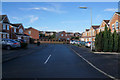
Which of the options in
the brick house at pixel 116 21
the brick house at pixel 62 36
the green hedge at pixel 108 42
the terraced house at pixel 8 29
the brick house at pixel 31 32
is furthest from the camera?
the brick house at pixel 62 36

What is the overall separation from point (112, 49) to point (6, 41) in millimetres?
17035

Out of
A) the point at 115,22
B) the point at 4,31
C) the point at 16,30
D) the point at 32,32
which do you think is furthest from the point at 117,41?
the point at 32,32

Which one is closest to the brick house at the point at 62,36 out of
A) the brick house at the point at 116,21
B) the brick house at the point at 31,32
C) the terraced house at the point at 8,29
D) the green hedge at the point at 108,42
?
the brick house at the point at 31,32

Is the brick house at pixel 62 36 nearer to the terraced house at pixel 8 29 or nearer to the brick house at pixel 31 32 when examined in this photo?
the brick house at pixel 31 32

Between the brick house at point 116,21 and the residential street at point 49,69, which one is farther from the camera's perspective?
the brick house at point 116,21

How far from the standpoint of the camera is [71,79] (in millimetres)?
5625

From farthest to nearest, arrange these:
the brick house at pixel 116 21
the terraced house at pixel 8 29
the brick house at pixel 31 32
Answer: the brick house at pixel 31 32
the terraced house at pixel 8 29
the brick house at pixel 116 21

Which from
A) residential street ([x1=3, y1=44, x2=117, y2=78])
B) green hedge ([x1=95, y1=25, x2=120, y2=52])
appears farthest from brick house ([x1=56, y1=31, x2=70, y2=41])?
residential street ([x1=3, y1=44, x2=117, y2=78])

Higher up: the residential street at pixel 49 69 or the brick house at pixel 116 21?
the brick house at pixel 116 21

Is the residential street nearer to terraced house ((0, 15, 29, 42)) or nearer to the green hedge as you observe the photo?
the green hedge

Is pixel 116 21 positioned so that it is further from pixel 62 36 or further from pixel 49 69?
pixel 62 36

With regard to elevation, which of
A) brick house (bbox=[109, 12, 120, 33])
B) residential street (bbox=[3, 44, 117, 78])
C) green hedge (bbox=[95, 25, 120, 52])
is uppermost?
brick house (bbox=[109, 12, 120, 33])

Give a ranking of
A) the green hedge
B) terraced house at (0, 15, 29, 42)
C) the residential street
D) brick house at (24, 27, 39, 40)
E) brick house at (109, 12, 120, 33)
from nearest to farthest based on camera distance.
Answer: the residential street, the green hedge, brick house at (109, 12, 120, 33), terraced house at (0, 15, 29, 42), brick house at (24, 27, 39, 40)

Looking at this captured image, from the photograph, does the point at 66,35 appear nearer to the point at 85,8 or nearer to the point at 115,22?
the point at 115,22
